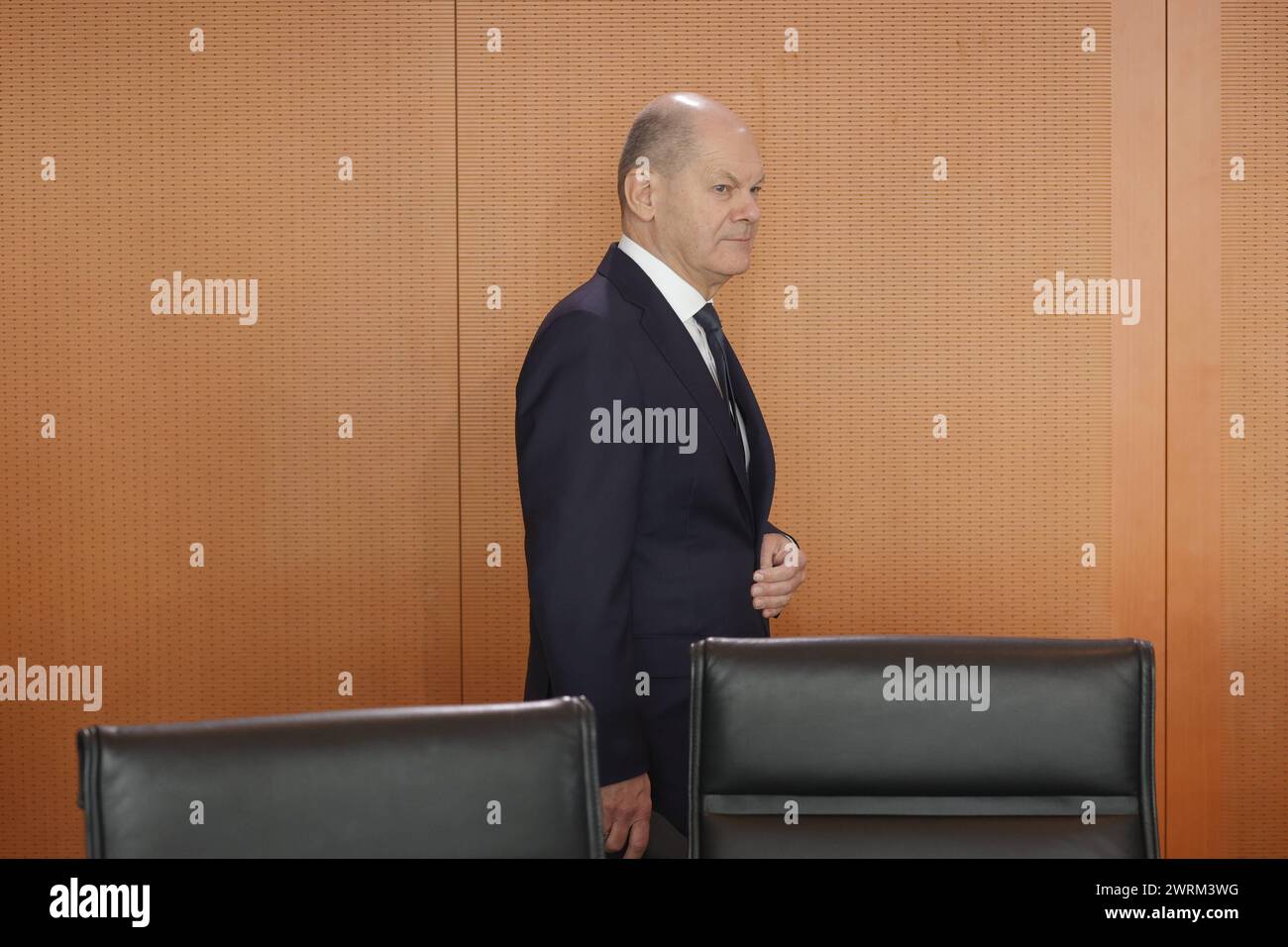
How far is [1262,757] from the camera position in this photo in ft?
10.2

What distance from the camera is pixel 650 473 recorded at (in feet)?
6.20

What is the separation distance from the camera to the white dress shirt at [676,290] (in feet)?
6.77

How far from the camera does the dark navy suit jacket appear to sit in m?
1.78

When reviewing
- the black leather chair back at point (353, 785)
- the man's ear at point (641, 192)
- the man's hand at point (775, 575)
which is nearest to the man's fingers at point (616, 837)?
the man's hand at point (775, 575)

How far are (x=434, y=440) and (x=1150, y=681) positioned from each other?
7.03ft

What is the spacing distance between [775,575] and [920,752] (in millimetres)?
699

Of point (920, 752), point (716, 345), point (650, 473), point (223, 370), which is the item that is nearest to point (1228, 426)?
point (716, 345)

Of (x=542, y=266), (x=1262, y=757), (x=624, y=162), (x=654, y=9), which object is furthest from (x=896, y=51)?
(x=1262, y=757)

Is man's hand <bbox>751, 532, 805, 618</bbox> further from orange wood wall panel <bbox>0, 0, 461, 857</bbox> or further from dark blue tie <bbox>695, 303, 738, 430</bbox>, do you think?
orange wood wall panel <bbox>0, 0, 461, 857</bbox>

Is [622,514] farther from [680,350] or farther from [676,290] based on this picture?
[676,290]

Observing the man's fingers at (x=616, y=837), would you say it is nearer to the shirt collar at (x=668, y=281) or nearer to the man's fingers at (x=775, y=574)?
the man's fingers at (x=775, y=574)

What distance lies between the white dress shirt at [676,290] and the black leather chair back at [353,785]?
1029 mm
